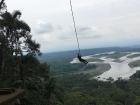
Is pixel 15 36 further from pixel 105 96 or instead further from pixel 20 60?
pixel 105 96

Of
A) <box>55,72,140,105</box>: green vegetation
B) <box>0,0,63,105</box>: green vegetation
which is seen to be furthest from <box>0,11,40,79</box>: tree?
<box>55,72,140,105</box>: green vegetation

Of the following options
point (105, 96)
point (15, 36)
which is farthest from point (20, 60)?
point (105, 96)

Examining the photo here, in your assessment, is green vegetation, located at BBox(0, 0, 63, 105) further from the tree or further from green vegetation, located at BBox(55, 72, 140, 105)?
green vegetation, located at BBox(55, 72, 140, 105)

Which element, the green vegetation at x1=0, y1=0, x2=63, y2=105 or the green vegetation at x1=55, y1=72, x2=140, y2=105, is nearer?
the green vegetation at x1=0, y1=0, x2=63, y2=105

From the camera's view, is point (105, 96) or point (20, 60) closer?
point (20, 60)

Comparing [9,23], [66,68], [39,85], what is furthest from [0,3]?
[66,68]

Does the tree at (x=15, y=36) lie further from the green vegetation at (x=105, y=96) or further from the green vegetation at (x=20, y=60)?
the green vegetation at (x=105, y=96)

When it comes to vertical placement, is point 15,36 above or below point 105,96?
above

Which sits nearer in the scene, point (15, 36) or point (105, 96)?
point (15, 36)

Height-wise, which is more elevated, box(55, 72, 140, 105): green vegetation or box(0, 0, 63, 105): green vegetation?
box(0, 0, 63, 105): green vegetation

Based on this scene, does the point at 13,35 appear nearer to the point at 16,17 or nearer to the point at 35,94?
the point at 16,17

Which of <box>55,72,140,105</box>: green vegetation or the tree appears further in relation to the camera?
<box>55,72,140,105</box>: green vegetation
